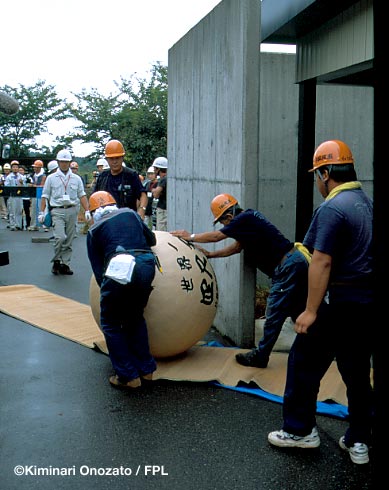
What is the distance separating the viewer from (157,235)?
24.1 ft

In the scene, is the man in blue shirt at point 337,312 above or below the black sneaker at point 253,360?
above

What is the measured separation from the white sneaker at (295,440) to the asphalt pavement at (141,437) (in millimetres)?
49

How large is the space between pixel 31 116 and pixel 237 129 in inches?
1336

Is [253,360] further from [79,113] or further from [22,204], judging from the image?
→ [79,113]

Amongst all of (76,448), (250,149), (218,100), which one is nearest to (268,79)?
(218,100)

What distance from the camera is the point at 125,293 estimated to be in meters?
6.32

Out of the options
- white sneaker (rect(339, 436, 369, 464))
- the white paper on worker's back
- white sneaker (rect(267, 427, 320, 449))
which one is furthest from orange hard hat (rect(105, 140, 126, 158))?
white sneaker (rect(339, 436, 369, 464))

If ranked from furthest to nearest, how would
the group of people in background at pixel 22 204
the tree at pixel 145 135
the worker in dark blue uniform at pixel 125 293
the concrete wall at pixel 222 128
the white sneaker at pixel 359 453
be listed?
the tree at pixel 145 135, the group of people in background at pixel 22 204, the concrete wall at pixel 222 128, the worker in dark blue uniform at pixel 125 293, the white sneaker at pixel 359 453

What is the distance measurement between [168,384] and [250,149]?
250 cm

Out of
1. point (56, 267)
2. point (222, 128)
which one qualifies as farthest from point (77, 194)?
point (222, 128)

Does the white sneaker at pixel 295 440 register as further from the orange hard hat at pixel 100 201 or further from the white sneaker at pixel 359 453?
the orange hard hat at pixel 100 201

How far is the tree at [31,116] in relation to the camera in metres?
39.4

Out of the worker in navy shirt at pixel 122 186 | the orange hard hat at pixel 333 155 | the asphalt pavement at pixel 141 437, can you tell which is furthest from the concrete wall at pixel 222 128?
the orange hard hat at pixel 333 155

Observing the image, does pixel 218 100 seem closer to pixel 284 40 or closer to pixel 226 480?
pixel 284 40
